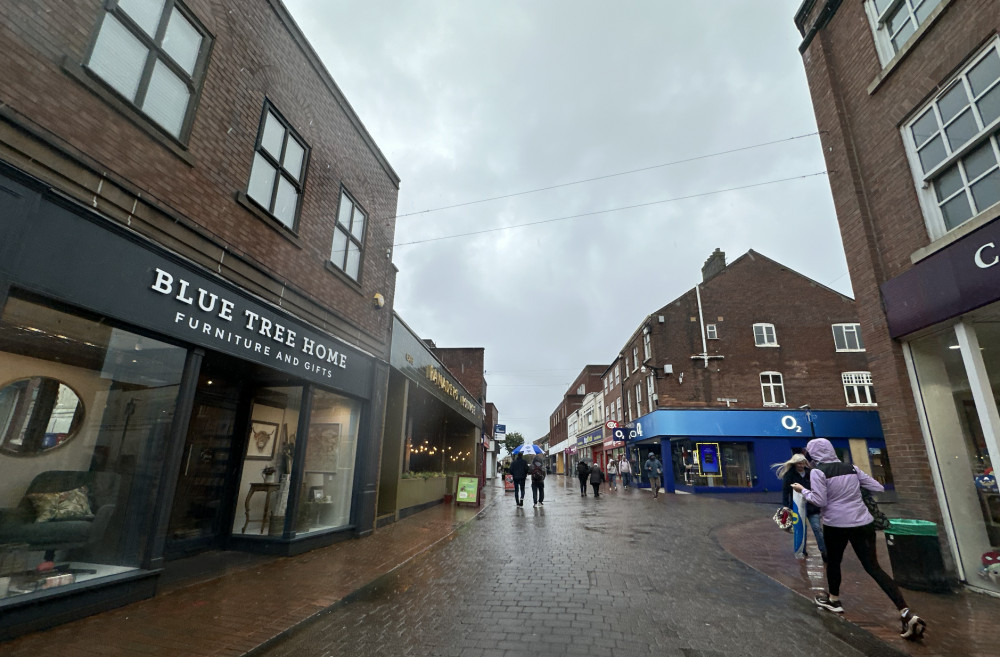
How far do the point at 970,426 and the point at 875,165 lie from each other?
13.3 ft

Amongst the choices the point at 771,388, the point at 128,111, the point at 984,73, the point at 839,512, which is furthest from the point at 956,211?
the point at 771,388

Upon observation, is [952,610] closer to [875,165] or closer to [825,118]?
[875,165]

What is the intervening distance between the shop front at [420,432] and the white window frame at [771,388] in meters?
15.2

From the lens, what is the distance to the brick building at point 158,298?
13.4 ft

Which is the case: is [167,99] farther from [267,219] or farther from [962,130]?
[962,130]

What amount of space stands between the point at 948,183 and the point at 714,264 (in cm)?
2357

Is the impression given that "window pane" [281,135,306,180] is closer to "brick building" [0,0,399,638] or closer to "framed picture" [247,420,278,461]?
"brick building" [0,0,399,638]

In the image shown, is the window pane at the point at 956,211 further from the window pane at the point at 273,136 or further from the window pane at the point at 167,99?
the window pane at the point at 167,99

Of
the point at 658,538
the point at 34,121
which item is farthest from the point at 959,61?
the point at 34,121

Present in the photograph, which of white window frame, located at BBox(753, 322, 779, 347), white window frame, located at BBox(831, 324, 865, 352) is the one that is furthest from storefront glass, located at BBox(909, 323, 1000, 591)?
white window frame, located at BBox(831, 324, 865, 352)

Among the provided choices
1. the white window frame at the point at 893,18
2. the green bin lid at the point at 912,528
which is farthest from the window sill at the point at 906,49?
the green bin lid at the point at 912,528

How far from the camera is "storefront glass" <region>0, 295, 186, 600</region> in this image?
170 inches

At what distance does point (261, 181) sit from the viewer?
6.98 metres

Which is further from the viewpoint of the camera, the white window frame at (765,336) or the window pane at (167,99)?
the white window frame at (765,336)
